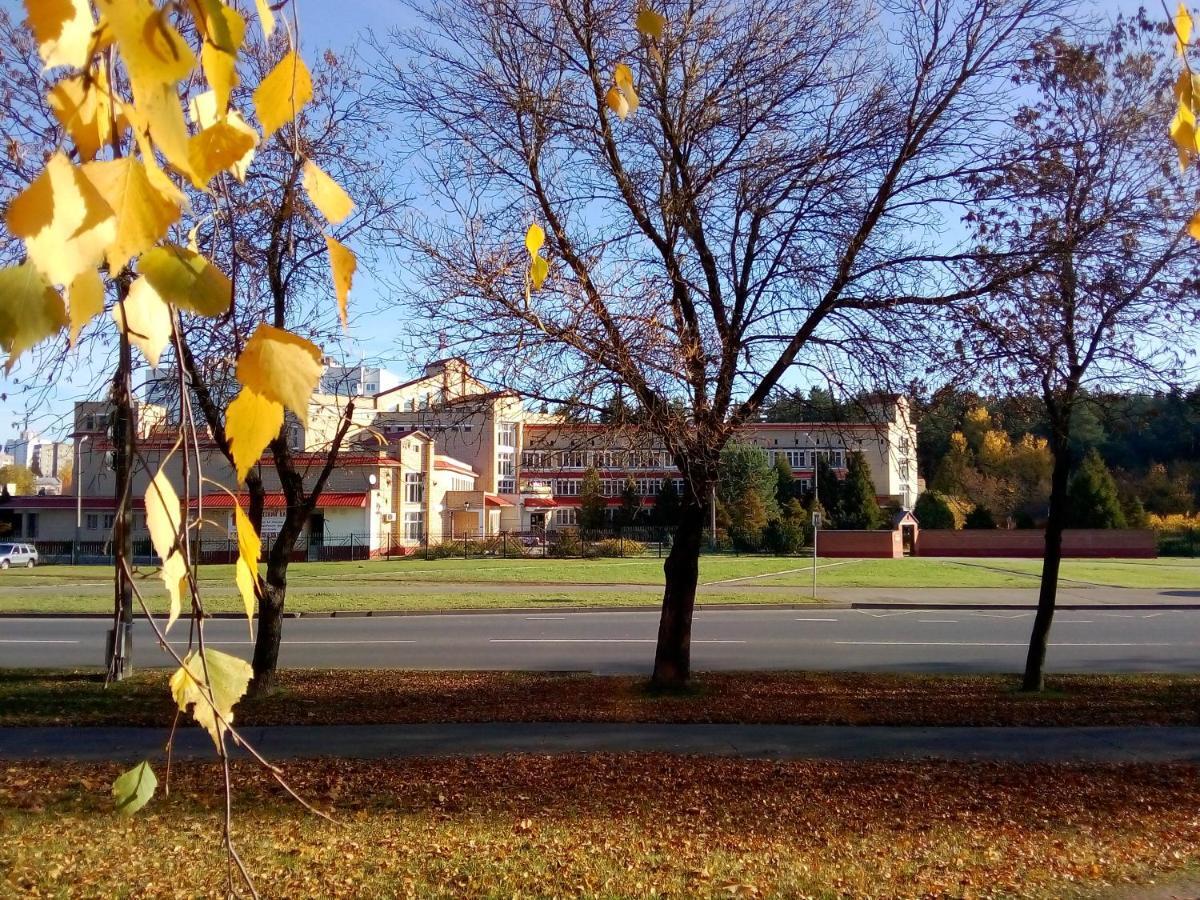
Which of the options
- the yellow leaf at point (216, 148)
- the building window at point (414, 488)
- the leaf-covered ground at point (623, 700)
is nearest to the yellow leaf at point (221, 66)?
the yellow leaf at point (216, 148)

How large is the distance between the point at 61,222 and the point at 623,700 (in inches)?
444

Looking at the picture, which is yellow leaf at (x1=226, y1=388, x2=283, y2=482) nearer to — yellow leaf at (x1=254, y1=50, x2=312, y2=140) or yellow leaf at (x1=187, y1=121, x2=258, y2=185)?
yellow leaf at (x1=187, y1=121, x2=258, y2=185)

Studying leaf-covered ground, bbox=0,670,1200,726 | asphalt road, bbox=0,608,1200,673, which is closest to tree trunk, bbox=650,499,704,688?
leaf-covered ground, bbox=0,670,1200,726

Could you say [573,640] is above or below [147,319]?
below

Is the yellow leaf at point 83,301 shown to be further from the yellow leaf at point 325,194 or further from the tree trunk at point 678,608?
the tree trunk at point 678,608

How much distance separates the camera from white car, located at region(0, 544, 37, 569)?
4612 cm

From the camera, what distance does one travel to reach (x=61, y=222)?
96 centimetres

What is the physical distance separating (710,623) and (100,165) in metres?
21.6

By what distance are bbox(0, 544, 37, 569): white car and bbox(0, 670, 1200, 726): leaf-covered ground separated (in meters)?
37.2

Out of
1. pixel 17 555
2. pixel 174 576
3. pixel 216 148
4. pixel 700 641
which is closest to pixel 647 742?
pixel 174 576

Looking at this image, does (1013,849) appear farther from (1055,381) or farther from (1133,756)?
(1055,381)

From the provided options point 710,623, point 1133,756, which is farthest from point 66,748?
point 710,623

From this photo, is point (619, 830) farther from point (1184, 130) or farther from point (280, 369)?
point (280, 369)

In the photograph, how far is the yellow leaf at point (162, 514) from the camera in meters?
1.28
